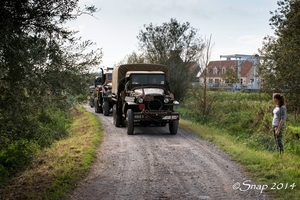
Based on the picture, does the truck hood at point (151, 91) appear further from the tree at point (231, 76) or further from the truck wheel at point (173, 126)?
the tree at point (231, 76)

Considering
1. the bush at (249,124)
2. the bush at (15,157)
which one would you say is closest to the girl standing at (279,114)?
the bush at (249,124)

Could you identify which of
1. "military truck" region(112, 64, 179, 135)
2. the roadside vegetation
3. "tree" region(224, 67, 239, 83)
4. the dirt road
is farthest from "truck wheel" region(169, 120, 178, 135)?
"tree" region(224, 67, 239, 83)

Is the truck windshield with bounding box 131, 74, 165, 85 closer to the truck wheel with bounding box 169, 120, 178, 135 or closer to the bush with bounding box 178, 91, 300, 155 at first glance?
the truck wheel with bounding box 169, 120, 178, 135

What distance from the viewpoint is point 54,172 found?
980 cm

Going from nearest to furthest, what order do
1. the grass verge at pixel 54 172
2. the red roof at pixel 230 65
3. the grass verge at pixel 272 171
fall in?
the grass verge at pixel 272 171, the grass verge at pixel 54 172, the red roof at pixel 230 65

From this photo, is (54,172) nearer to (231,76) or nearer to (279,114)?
(279,114)

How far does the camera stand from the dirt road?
301 inches

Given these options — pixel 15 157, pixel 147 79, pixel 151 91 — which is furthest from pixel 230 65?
pixel 15 157

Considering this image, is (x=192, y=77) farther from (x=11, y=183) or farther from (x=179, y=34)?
(x=11, y=183)

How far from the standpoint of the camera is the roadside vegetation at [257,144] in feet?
27.2

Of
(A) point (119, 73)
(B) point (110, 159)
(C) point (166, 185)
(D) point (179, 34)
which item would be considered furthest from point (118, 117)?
(D) point (179, 34)

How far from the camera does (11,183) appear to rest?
404 inches

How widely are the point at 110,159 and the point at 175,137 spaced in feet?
14.9

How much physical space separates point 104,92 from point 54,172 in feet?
47.8
